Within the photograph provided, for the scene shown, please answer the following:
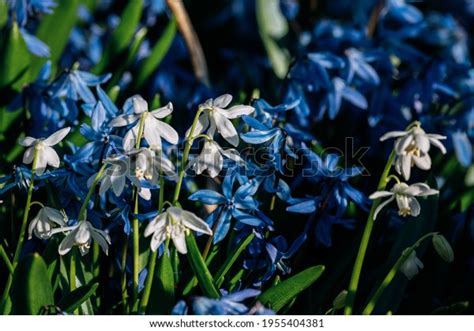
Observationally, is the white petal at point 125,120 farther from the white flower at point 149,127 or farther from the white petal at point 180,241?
the white petal at point 180,241

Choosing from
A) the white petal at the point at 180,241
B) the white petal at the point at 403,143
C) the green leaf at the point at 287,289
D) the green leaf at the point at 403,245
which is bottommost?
the green leaf at the point at 403,245

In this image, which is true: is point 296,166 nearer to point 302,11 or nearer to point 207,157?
point 207,157

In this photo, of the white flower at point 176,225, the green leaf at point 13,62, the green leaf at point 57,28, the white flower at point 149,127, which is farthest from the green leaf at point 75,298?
the green leaf at point 57,28

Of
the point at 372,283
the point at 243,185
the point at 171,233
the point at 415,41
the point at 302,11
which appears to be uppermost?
the point at 171,233

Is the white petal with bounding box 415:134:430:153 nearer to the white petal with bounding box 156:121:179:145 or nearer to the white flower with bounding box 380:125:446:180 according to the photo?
the white flower with bounding box 380:125:446:180

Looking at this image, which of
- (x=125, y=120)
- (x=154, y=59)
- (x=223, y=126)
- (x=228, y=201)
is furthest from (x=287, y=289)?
(x=154, y=59)

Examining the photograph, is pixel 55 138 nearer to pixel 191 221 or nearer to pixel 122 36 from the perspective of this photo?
pixel 191 221

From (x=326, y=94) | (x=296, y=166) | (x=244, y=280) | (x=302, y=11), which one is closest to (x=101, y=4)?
(x=302, y=11)
